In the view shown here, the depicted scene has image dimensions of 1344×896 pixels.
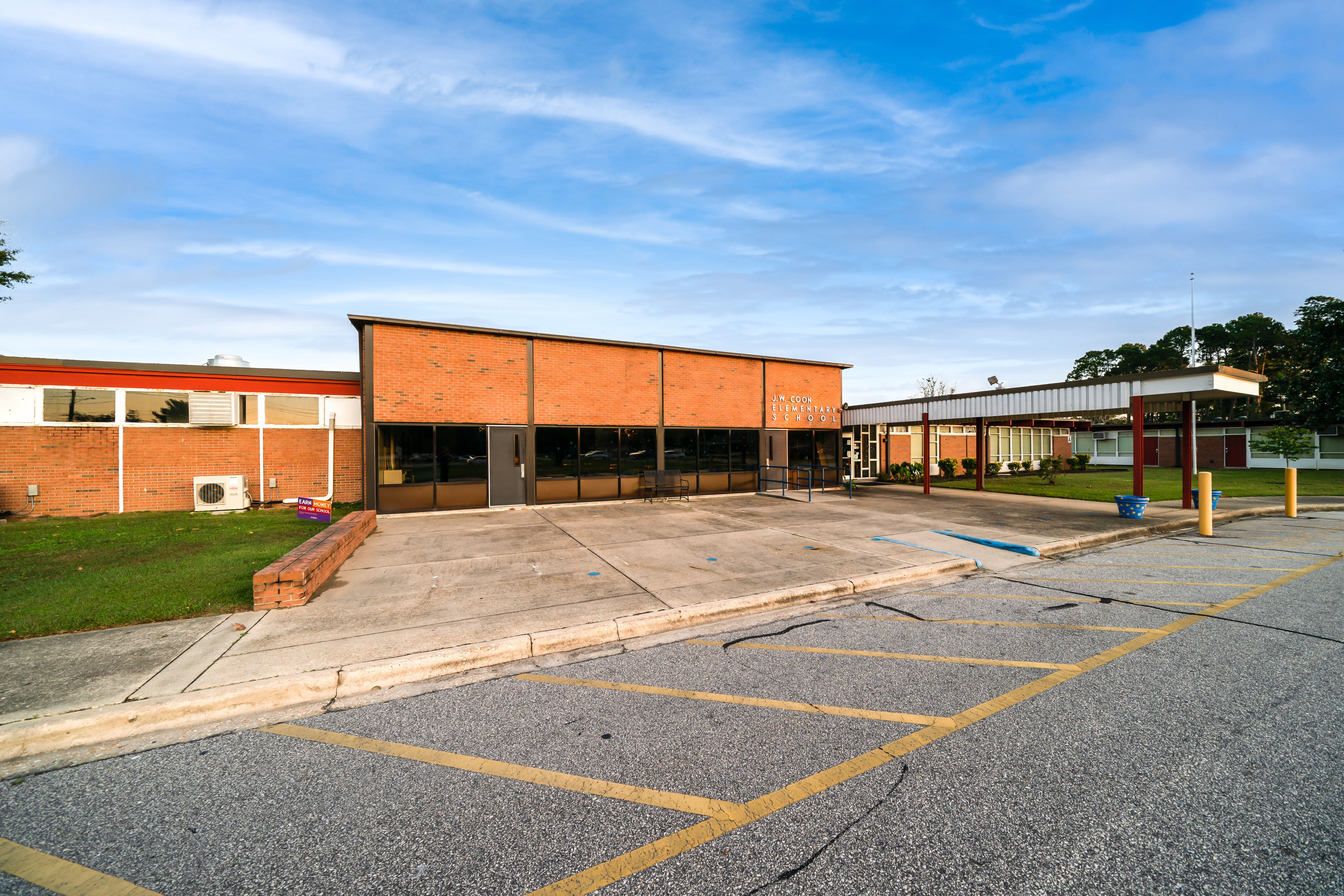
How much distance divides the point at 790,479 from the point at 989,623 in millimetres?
15613

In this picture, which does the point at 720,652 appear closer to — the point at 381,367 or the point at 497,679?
the point at 497,679

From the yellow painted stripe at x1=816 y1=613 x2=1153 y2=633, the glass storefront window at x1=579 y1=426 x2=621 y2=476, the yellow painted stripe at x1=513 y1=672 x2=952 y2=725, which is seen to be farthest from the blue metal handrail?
the yellow painted stripe at x1=513 y1=672 x2=952 y2=725

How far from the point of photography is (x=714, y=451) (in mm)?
19875

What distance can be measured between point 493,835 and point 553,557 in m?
6.57

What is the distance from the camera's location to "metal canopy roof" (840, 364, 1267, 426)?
13.8 meters

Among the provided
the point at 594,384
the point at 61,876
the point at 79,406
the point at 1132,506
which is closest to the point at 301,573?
the point at 61,876

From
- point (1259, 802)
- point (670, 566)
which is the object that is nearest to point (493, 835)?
point (1259, 802)

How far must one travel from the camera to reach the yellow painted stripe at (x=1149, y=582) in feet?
24.4

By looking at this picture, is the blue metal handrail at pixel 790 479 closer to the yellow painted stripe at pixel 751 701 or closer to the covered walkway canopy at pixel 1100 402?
the covered walkway canopy at pixel 1100 402

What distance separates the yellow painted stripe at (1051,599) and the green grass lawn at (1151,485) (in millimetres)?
10323

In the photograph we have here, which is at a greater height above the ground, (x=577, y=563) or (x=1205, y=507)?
(x=1205, y=507)

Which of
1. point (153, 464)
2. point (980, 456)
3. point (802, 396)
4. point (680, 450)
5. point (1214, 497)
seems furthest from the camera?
point (802, 396)

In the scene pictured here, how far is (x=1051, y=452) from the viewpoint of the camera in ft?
118

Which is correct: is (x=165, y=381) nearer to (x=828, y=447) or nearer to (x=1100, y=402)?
(x=828, y=447)
